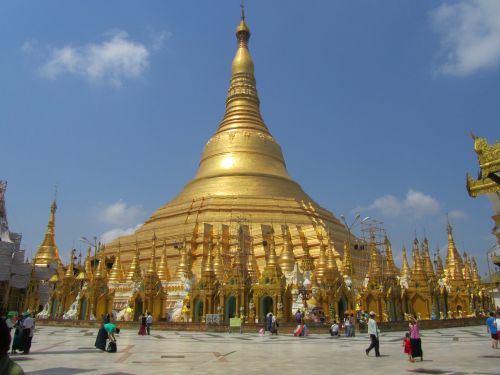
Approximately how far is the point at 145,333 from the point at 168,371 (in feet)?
41.2

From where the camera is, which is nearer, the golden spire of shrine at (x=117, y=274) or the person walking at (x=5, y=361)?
the person walking at (x=5, y=361)

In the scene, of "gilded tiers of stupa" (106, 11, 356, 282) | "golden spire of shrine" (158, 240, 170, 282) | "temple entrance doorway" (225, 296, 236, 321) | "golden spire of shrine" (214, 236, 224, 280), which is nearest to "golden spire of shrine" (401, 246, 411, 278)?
"gilded tiers of stupa" (106, 11, 356, 282)

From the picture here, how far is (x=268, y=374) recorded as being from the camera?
26.5 feet

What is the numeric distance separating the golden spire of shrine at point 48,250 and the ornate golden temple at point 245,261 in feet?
0.45

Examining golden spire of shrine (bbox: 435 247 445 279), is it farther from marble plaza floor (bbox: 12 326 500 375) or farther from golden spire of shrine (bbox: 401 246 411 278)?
marble plaza floor (bbox: 12 326 500 375)

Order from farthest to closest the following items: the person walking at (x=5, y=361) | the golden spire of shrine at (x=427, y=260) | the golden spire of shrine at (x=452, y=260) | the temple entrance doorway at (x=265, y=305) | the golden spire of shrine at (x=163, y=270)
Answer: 1. the golden spire of shrine at (x=452, y=260)
2. the golden spire of shrine at (x=427, y=260)
3. the golden spire of shrine at (x=163, y=270)
4. the temple entrance doorway at (x=265, y=305)
5. the person walking at (x=5, y=361)

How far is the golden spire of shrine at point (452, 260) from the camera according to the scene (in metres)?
40.8

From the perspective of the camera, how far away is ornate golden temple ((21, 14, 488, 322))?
27.8 meters

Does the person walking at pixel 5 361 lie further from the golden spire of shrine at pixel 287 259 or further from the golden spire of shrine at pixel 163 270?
the golden spire of shrine at pixel 163 270

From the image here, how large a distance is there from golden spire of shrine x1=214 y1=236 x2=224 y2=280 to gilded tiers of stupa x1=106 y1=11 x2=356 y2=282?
59cm

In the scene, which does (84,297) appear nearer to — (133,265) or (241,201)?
(133,265)

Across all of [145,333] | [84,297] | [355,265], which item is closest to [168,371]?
[145,333]

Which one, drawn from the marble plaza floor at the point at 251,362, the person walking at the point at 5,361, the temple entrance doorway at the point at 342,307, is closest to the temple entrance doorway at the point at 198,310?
the temple entrance doorway at the point at 342,307

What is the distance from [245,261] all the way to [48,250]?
25.8 meters
